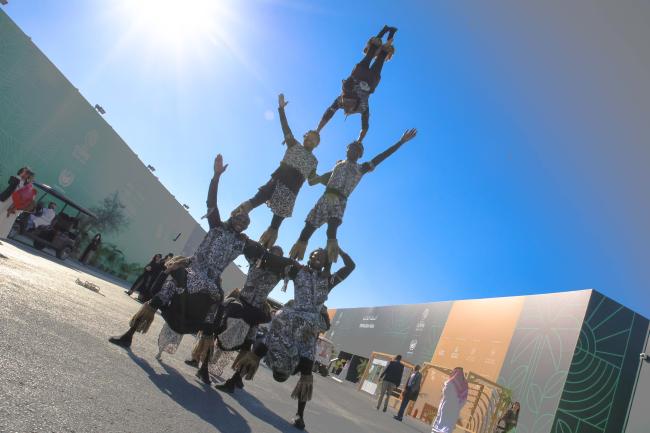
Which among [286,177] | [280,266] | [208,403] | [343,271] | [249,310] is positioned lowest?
[208,403]

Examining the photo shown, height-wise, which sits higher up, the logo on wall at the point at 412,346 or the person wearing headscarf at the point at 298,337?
the logo on wall at the point at 412,346

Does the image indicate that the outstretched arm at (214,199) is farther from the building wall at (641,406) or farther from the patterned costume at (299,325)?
the building wall at (641,406)

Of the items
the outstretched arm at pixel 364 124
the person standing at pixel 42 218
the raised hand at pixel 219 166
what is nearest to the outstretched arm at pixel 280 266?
the raised hand at pixel 219 166

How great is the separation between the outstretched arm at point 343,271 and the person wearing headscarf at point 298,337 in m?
0.05

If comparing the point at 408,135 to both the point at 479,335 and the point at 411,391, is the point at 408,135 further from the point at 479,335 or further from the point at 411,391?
the point at 479,335

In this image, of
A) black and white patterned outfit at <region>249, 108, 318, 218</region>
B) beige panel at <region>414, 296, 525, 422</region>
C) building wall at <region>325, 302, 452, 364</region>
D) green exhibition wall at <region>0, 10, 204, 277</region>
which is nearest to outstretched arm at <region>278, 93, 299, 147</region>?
black and white patterned outfit at <region>249, 108, 318, 218</region>

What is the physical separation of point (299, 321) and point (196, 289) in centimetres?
95

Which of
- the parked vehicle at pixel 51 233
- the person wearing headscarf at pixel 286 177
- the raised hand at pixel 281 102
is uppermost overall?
the raised hand at pixel 281 102

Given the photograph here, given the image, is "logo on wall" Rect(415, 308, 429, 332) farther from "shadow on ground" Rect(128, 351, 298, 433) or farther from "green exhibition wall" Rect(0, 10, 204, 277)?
"shadow on ground" Rect(128, 351, 298, 433)

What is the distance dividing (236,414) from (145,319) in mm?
1283

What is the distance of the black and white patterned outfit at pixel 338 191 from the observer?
4859mm

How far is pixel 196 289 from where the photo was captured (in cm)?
389

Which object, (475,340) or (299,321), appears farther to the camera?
(475,340)

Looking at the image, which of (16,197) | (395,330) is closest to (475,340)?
(395,330)
